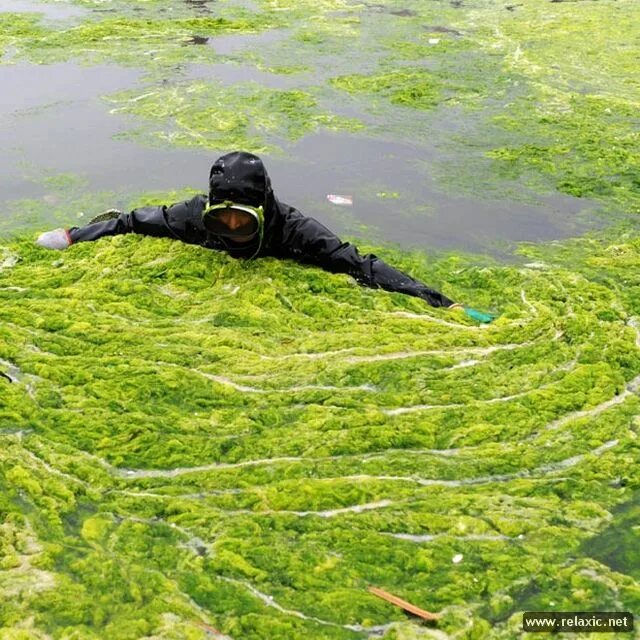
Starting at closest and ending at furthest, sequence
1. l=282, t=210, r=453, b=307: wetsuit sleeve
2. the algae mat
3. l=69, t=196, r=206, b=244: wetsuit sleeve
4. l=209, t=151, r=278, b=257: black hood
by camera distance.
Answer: the algae mat → l=209, t=151, r=278, b=257: black hood → l=282, t=210, r=453, b=307: wetsuit sleeve → l=69, t=196, r=206, b=244: wetsuit sleeve

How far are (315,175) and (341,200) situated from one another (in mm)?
504

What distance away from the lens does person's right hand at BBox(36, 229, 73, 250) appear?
14.2ft

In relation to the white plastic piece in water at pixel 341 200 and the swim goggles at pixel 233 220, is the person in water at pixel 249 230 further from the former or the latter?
the white plastic piece in water at pixel 341 200

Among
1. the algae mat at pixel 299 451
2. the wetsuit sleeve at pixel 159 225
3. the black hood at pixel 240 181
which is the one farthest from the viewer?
the wetsuit sleeve at pixel 159 225

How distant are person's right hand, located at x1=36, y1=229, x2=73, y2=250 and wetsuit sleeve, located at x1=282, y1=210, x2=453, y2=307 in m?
1.47

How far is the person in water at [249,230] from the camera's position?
12.1 feet

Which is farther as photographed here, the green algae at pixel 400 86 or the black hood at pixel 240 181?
the green algae at pixel 400 86

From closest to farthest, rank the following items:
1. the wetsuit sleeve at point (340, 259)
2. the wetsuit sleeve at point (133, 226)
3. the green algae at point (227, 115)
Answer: the wetsuit sleeve at point (340, 259), the wetsuit sleeve at point (133, 226), the green algae at point (227, 115)

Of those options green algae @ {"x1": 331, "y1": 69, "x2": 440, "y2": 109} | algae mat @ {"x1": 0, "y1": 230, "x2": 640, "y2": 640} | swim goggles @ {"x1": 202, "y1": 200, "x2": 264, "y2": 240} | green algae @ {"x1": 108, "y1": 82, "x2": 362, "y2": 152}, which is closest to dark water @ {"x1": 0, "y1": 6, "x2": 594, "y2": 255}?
green algae @ {"x1": 108, "y1": 82, "x2": 362, "y2": 152}

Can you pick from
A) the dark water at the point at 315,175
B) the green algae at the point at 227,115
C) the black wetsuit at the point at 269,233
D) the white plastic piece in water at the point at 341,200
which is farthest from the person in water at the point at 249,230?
the green algae at the point at 227,115

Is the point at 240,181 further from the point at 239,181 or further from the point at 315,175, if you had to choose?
the point at 315,175

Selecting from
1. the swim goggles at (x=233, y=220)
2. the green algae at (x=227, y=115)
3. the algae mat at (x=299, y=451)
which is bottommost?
the algae mat at (x=299, y=451)

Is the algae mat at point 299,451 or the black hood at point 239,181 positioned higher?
the black hood at point 239,181

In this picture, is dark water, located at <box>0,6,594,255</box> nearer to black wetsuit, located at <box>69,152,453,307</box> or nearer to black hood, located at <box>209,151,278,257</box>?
black wetsuit, located at <box>69,152,453,307</box>
